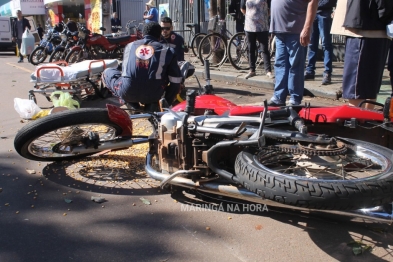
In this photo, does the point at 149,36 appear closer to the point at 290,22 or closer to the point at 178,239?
the point at 290,22

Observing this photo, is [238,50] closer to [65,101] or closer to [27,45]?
[65,101]

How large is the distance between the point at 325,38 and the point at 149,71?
3.74 meters

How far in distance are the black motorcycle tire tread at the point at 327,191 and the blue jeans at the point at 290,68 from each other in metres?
2.90

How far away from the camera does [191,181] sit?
3.20 m

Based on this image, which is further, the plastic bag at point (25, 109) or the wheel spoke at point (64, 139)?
the plastic bag at point (25, 109)

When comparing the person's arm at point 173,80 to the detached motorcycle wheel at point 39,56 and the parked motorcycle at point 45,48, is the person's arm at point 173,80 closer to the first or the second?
the parked motorcycle at point 45,48

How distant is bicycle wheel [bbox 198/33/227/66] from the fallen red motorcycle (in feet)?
21.8

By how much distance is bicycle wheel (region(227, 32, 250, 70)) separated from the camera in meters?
9.73

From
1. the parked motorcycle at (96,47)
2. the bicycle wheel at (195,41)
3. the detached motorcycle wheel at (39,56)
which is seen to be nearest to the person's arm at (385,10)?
the bicycle wheel at (195,41)

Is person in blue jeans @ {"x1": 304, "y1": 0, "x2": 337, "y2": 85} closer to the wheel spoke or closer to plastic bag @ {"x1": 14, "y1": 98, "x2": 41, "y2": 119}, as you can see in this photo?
the wheel spoke

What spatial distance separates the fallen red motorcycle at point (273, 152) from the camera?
2.44 meters

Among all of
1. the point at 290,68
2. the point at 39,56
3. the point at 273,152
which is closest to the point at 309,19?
the point at 290,68

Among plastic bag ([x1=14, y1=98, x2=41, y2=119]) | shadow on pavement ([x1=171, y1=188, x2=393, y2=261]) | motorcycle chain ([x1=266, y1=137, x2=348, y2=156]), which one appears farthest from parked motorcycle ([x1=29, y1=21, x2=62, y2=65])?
motorcycle chain ([x1=266, y1=137, x2=348, y2=156])

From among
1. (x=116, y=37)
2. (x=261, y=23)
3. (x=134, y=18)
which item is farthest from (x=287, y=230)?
(x=134, y=18)
